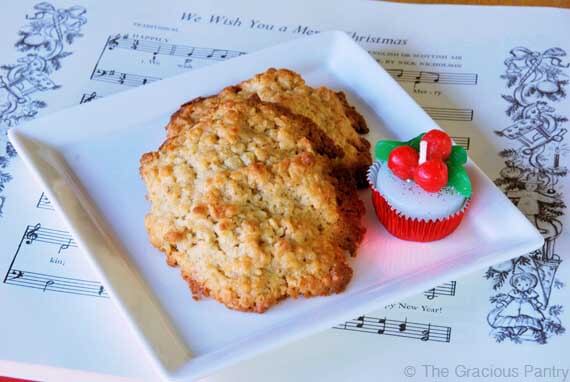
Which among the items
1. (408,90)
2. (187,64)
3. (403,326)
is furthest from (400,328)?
(187,64)

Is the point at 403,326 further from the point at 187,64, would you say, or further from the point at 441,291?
the point at 187,64

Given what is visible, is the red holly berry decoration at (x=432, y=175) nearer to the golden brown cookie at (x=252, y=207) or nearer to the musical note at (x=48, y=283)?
the golden brown cookie at (x=252, y=207)

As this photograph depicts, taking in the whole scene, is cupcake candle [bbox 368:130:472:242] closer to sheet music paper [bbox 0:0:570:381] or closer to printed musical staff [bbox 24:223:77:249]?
sheet music paper [bbox 0:0:570:381]

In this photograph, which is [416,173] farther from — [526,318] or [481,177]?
[526,318]

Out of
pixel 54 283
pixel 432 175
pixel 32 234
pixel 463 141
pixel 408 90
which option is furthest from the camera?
pixel 408 90

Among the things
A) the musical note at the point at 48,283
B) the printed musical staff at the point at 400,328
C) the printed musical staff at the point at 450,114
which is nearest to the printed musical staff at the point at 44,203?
the musical note at the point at 48,283

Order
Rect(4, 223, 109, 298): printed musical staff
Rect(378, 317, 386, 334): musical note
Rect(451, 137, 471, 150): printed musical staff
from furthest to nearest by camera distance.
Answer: Rect(451, 137, 471, 150): printed musical staff, Rect(4, 223, 109, 298): printed musical staff, Rect(378, 317, 386, 334): musical note

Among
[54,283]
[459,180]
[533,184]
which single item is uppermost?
[459,180]

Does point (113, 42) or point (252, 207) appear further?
point (113, 42)

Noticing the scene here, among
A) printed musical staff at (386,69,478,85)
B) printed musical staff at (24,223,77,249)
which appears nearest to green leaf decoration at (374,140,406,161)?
printed musical staff at (386,69,478,85)
